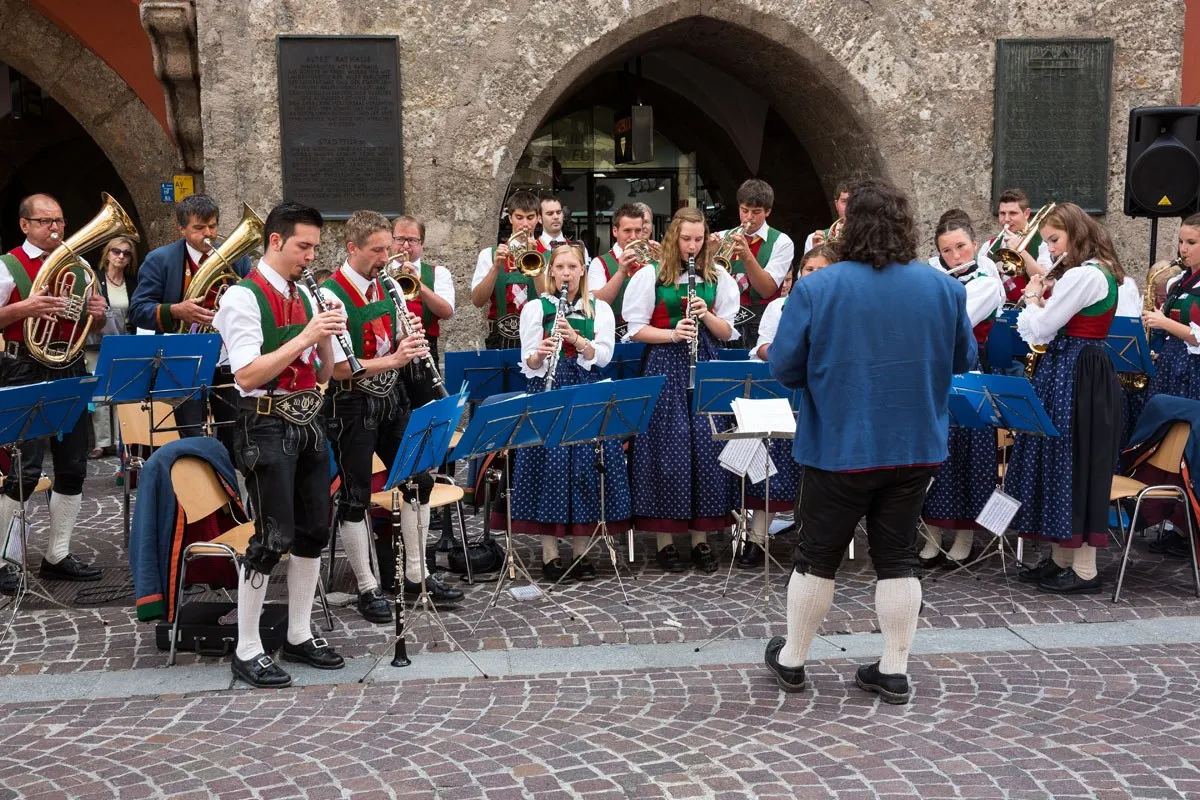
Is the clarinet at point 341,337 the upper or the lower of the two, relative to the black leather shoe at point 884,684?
upper

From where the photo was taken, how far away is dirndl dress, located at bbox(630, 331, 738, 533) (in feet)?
22.4

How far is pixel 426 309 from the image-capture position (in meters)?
7.48

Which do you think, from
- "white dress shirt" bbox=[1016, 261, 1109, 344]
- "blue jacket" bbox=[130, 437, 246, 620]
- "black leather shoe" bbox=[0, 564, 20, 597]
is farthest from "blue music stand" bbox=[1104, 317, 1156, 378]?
"black leather shoe" bbox=[0, 564, 20, 597]

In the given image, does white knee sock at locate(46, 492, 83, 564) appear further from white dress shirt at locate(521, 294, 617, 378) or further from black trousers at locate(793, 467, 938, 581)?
black trousers at locate(793, 467, 938, 581)

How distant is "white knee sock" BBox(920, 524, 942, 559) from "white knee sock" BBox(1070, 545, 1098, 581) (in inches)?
27.6

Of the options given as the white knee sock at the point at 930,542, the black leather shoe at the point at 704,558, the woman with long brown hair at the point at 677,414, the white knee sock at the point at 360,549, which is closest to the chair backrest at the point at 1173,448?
the white knee sock at the point at 930,542

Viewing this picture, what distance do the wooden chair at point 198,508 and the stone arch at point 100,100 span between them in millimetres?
7623

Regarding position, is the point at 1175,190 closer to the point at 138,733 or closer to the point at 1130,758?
the point at 1130,758

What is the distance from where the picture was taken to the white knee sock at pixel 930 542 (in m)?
6.71

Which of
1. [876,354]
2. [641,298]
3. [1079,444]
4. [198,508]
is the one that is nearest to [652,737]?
[876,354]

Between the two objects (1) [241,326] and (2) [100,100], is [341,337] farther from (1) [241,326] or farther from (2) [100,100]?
(2) [100,100]

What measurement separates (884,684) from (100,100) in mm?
10379

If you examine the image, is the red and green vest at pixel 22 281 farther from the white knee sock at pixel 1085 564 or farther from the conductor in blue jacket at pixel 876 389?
the white knee sock at pixel 1085 564

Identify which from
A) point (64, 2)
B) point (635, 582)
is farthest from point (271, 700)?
point (64, 2)
